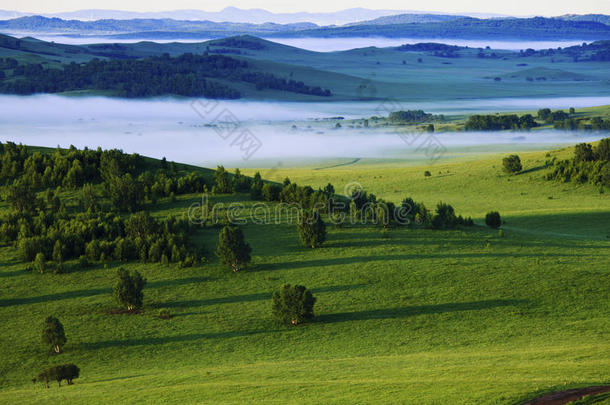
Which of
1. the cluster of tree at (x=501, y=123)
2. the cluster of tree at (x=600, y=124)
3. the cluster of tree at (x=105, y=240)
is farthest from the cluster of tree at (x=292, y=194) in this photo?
the cluster of tree at (x=600, y=124)

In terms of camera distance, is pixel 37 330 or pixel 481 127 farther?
pixel 481 127

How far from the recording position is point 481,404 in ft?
60.7

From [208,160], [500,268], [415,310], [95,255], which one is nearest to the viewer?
[415,310]

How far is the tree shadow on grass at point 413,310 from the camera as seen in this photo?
31016 millimetres

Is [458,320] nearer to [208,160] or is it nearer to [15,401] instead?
[15,401]

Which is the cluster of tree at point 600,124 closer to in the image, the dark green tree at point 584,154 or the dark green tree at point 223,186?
the dark green tree at point 584,154

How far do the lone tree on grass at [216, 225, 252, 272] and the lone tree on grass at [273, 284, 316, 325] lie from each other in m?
7.60

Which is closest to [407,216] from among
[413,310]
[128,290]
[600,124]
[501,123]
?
[413,310]

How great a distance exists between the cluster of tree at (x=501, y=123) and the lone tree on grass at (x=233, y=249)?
365 feet

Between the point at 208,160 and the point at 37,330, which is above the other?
the point at 208,160

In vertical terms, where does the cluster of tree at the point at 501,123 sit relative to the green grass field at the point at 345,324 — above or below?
above

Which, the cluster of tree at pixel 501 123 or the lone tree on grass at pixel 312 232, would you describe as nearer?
the lone tree on grass at pixel 312 232

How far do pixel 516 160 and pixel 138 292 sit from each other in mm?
53010

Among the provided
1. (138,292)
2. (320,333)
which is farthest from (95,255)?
(320,333)
